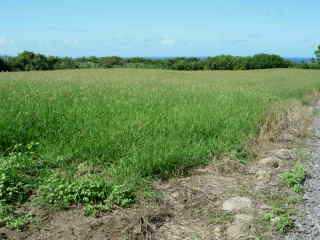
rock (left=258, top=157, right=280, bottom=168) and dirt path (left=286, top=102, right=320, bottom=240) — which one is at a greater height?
rock (left=258, top=157, right=280, bottom=168)

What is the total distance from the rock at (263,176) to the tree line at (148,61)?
48.3m

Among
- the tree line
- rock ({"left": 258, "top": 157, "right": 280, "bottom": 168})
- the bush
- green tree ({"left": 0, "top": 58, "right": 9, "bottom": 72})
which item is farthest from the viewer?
the tree line

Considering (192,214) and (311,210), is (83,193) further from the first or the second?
(311,210)

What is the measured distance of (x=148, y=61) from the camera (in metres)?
65.0

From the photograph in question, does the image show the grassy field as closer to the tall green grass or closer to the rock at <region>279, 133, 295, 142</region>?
the tall green grass

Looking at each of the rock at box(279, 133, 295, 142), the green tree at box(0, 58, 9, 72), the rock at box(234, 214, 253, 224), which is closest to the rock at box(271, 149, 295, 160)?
the rock at box(279, 133, 295, 142)

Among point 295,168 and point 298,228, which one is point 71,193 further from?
point 295,168

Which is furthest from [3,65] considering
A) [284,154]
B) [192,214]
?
[192,214]

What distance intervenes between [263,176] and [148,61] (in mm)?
61550

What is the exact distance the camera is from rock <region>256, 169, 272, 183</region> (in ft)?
14.9

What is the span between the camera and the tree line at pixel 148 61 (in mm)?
50625

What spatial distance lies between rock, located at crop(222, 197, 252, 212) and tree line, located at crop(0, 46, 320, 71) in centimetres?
4884

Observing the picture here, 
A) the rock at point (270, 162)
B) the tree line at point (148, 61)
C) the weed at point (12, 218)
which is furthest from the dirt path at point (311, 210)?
the tree line at point (148, 61)

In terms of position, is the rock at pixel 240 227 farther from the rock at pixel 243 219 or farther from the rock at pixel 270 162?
the rock at pixel 270 162
